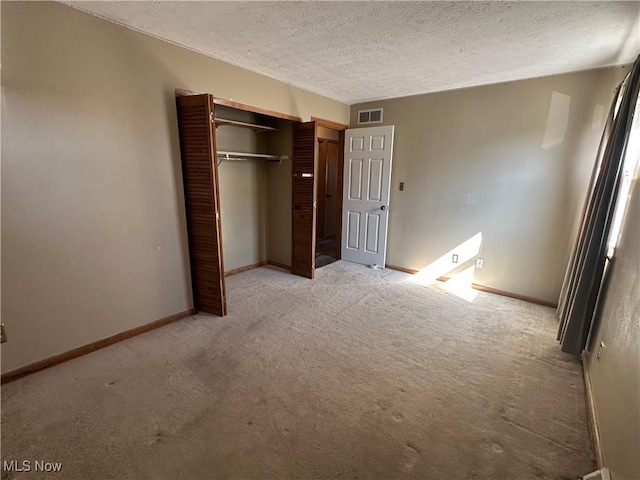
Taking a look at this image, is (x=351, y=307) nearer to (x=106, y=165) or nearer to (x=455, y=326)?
(x=455, y=326)

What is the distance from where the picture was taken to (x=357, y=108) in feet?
14.9

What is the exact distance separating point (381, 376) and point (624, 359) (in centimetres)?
129

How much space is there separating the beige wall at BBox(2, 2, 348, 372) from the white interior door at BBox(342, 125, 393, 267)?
221 cm

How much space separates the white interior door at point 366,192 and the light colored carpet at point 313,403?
173cm

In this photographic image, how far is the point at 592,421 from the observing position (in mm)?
1731

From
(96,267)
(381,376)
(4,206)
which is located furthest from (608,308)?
(4,206)

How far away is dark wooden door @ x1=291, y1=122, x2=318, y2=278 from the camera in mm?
3678

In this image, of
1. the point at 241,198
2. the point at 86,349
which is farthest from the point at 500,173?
the point at 86,349

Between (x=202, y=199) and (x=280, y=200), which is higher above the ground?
(x=202, y=199)

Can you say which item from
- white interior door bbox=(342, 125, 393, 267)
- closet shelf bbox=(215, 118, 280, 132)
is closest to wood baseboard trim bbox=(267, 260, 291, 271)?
white interior door bbox=(342, 125, 393, 267)

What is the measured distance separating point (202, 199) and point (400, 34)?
2.06 meters

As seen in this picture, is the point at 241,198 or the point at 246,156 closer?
the point at 246,156

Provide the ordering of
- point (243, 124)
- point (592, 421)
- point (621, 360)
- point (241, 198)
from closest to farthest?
1. point (621, 360)
2. point (592, 421)
3. point (243, 124)
4. point (241, 198)

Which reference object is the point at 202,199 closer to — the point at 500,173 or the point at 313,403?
the point at 313,403
